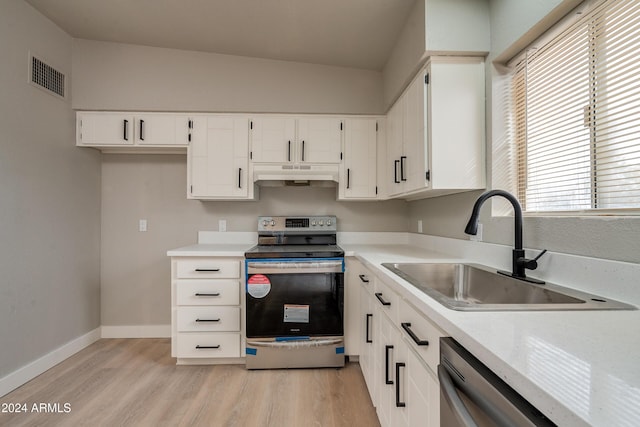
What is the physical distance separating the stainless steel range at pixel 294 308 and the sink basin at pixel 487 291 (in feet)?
2.46

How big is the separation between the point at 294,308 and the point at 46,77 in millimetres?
2656

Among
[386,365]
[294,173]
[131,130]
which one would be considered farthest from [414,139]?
[131,130]

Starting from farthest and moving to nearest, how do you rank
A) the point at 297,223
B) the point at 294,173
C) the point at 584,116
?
1. the point at 297,223
2. the point at 294,173
3. the point at 584,116

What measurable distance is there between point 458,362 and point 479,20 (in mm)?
1864

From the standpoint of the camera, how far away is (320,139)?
2.66m

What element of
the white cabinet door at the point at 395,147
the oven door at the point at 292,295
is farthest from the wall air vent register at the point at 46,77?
the white cabinet door at the point at 395,147

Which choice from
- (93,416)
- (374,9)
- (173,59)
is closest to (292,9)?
(374,9)

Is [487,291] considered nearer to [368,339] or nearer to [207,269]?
[368,339]

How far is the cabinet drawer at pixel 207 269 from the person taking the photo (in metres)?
2.29

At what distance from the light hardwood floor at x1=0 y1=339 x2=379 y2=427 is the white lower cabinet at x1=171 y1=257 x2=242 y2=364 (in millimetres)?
161

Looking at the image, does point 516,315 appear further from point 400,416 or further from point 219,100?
point 219,100

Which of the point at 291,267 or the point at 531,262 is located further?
the point at 291,267

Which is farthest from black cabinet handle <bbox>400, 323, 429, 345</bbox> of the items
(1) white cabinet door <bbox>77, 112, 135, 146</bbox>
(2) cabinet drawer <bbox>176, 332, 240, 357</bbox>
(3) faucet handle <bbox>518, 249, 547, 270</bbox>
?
(1) white cabinet door <bbox>77, 112, 135, 146</bbox>

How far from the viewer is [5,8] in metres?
1.96
